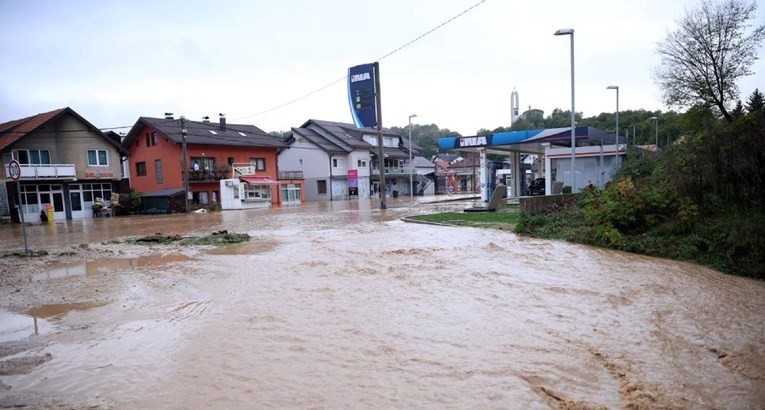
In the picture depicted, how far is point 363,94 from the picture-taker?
29984 mm

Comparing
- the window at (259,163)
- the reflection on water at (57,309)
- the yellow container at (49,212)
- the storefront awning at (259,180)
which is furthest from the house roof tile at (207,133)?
the reflection on water at (57,309)

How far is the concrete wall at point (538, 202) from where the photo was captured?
1788 cm

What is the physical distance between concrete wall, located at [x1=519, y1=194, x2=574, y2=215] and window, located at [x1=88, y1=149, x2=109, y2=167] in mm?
A: 34564

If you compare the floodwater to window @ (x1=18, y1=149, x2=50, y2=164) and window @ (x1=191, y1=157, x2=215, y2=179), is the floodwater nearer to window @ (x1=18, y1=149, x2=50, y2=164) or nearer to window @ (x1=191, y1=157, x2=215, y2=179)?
window @ (x1=18, y1=149, x2=50, y2=164)

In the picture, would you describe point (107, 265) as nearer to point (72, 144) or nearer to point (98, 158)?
point (72, 144)

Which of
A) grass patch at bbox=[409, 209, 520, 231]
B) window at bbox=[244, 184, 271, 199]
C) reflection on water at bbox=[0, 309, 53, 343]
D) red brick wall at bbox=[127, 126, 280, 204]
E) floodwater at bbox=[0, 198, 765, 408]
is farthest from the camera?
window at bbox=[244, 184, 271, 199]

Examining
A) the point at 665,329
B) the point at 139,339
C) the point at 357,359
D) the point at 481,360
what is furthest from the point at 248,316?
the point at 665,329

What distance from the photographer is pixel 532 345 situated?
5512mm

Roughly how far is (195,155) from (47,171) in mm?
10782

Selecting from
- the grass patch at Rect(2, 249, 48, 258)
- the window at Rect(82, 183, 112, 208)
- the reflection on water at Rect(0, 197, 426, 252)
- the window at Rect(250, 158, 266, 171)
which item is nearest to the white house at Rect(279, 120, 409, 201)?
the window at Rect(250, 158, 266, 171)

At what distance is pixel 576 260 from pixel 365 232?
827cm

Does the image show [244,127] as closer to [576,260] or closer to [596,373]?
[576,260]

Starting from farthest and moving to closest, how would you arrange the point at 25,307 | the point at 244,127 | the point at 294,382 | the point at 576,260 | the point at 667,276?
the point at 244,127, the point at 576,260, the point at 667,276, the point at 25,307, the point at 294,382

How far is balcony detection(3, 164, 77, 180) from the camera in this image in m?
33.0
